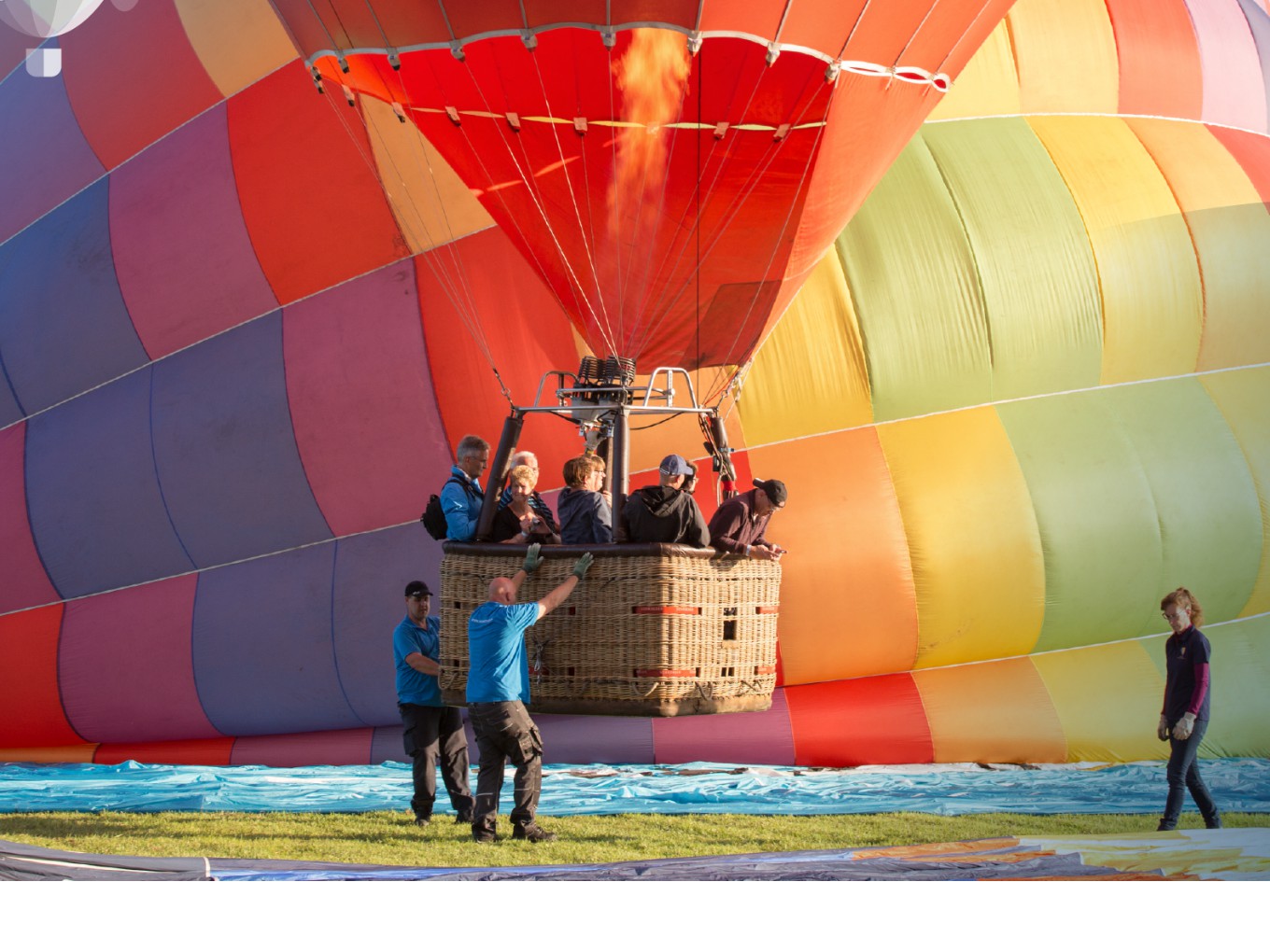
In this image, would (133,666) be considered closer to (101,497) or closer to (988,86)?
(101,497)

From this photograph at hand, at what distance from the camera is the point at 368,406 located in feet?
19.2

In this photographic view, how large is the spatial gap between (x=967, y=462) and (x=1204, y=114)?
7.12ft

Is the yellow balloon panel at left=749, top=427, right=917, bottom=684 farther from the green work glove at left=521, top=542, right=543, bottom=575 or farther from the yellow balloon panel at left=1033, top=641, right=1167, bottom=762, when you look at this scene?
the green work glove at left=521, top=542, right=543, bottom=575

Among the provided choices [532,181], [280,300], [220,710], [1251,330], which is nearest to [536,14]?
[532,181]

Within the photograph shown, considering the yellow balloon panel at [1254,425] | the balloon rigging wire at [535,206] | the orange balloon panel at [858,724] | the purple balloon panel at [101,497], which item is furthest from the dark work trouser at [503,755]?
the yellow balloon panel at [1254,425]

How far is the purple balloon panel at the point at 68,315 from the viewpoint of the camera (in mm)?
6281

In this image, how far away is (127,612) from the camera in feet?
20.2

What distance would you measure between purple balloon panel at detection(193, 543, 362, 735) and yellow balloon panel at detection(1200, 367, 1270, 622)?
11.9ft

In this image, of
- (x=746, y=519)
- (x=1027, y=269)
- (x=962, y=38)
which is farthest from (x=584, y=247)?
(x=1027, y=269)

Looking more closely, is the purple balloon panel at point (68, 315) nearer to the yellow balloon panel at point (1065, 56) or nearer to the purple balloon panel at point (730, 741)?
the purple balloon panel at point (730, 741)

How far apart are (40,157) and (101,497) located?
5.15ft

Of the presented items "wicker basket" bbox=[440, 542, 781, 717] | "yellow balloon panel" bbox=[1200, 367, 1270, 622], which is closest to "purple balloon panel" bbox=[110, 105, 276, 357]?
"wicker basket" bbox=[440, 542, 781, 717]

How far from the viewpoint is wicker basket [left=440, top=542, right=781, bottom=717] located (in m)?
3.68

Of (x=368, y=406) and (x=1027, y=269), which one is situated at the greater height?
(x=1027, y=269)
